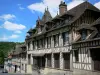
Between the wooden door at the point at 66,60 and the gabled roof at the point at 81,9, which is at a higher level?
the gabled roof at the point at 81,9

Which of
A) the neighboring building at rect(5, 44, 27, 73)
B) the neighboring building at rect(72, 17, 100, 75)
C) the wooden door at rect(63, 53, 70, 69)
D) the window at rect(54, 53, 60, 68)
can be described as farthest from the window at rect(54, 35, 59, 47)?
the neighboring building at rect(5, 44, 27, 73)

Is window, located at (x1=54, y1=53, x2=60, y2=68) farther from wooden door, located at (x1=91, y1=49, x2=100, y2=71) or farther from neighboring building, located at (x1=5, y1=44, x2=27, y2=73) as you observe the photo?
neighboring building, located at (x1=5, y1=44, x2=27, y2=73)

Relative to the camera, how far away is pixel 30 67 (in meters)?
45.0

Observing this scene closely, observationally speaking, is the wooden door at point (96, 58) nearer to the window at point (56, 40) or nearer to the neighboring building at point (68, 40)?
the neighboring building at point (68, 40)

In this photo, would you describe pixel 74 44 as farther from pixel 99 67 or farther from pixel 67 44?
pixel 99 67

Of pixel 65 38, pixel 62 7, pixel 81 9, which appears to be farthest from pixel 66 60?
pixel 62 7

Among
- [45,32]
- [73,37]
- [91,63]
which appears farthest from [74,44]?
[45,32]

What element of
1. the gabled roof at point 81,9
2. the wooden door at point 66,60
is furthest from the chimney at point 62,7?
Answer: the wooden door at point 66,60

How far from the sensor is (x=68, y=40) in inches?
1158

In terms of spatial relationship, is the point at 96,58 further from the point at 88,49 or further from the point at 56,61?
the point at 56,61

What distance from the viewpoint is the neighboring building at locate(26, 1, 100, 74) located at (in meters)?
25.2

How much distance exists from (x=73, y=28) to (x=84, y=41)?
4550mm

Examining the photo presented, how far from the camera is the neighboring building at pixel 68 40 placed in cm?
2516

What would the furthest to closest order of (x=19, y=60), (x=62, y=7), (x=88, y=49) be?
(x=19, y=60), (x=62, y=7), (x=88, y=49)
